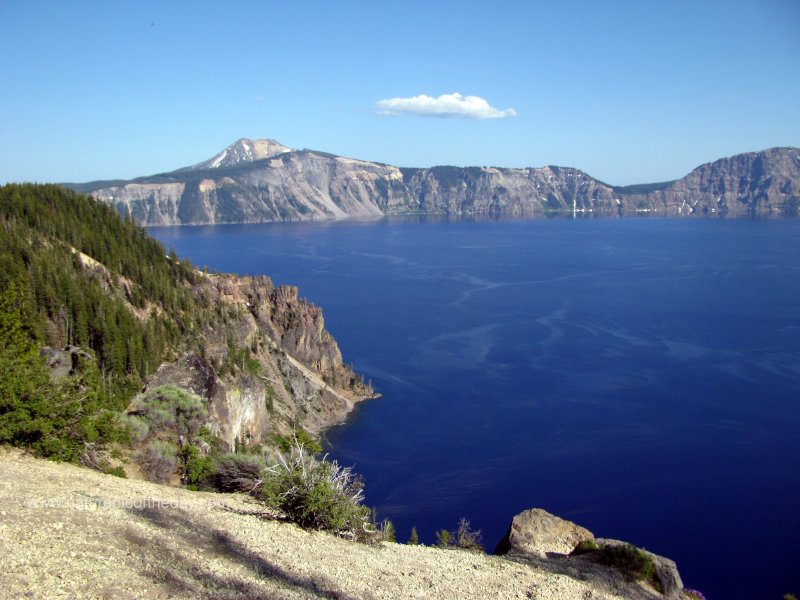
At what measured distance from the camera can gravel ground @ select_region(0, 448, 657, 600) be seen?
579 inches

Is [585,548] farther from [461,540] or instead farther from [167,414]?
[167,414]

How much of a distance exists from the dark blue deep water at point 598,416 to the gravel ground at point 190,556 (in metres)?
32.8

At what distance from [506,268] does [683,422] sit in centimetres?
11333

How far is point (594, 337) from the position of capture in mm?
108125

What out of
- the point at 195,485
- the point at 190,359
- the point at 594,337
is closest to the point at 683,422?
the point at 594,337

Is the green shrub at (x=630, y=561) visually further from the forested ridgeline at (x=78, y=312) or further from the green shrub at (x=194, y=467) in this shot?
the forested ridgeline at (x=78, y=312)

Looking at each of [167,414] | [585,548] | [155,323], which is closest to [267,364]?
[155,323]

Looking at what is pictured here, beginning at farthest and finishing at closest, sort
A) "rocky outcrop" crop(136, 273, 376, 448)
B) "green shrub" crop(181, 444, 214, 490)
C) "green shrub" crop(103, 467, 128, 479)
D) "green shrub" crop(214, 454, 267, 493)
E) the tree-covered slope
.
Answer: "rocky outcrop" crop(136, 273, 376, 448) < the tree-covered slope < "green shrub" crop(181, 444, 214, 490) < "green shrub" crop(214, 454, 267, 493) < "green shrub" crop(103, 467, 128, 479)

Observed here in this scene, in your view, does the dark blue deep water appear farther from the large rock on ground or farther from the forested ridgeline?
the forested ridgeline

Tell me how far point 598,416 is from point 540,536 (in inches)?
2028

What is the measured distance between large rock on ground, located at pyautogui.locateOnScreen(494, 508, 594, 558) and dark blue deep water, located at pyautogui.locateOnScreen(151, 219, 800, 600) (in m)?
23.6

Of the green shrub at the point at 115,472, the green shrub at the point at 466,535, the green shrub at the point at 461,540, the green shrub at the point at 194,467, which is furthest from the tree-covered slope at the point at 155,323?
the green shrub at the point at 466,535

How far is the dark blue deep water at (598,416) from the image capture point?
176ft

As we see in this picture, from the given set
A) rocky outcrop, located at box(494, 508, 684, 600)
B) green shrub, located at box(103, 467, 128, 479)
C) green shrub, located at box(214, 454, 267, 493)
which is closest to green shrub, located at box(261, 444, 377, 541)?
green shrub, located at box(214, 454, 267, 493)
